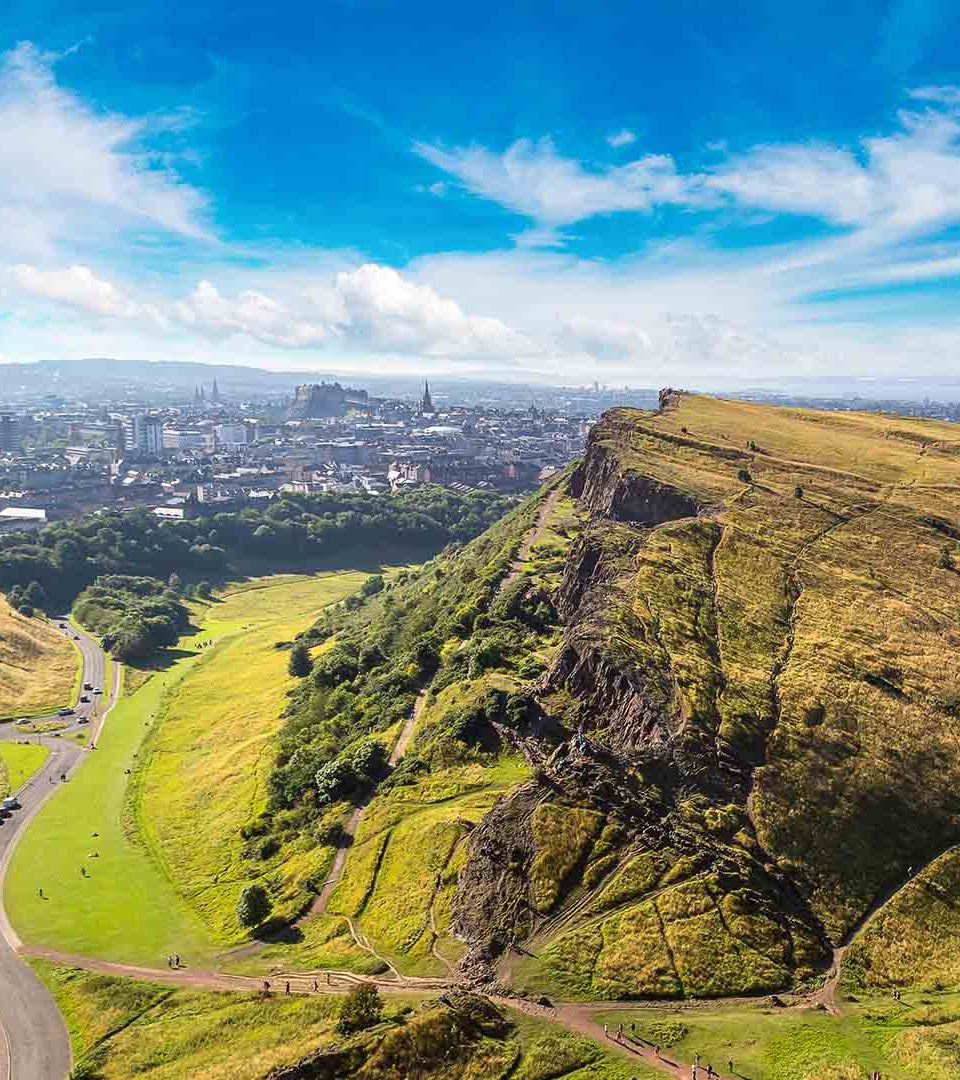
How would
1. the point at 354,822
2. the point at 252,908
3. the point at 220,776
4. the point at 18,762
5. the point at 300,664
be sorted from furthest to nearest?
the point at 300,664
the point at 18,762
the point at 220,776
the point at 354,822
the point at 252,908

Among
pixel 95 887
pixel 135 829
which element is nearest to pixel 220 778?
pixel 135 829

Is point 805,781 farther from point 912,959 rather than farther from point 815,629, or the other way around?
point 815,629

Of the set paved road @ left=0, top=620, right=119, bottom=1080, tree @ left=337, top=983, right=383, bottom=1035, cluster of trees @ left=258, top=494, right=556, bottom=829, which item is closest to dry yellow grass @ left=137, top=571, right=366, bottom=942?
cluster of trees @ left=258, top=494, right=556, bottom=829

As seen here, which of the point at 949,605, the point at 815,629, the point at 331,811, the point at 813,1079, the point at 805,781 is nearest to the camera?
the point at 813,1079

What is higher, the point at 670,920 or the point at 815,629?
the point at 815,629

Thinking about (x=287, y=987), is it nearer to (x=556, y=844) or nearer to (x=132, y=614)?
(x=556, y=844)

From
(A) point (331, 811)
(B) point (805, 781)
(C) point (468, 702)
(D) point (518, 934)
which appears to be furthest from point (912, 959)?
(A) point (331, 811)

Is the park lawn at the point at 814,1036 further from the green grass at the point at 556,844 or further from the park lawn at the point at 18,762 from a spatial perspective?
the park lawn at the point at 18,762
